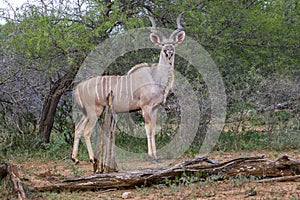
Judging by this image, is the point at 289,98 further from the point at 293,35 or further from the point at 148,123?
the point at 148,123

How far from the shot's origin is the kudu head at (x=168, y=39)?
22.5 ft

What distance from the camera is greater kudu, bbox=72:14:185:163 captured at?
685 cm

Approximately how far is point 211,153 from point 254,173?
93.8 inches

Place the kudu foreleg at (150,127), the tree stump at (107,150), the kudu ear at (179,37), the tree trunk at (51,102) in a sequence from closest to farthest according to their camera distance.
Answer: the tree stump at (107,150) < the kudu foreleg at (150,127) < the kudu ear at (179,37) < the tree trunk at (51,102)

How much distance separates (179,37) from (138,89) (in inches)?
Answer: 37.7

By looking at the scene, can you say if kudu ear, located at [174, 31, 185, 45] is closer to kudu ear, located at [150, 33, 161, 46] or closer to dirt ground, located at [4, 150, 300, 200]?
kudu ear, located at [150, 33, 161, 46]

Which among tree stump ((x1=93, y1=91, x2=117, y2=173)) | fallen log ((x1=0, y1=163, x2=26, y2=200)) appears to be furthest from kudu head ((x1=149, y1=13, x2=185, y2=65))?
fallen log ((x1=0, y1=163, x2=26, y2=200))

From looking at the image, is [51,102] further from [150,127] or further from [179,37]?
[179,37]

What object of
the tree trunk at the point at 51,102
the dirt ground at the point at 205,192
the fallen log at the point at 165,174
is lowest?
the dirt ground at the point at 205,192

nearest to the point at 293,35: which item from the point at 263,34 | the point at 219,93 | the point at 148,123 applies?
the point at 263,34

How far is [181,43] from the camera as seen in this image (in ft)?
24.1

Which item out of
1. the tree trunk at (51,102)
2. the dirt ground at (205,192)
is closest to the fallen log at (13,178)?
the dirt ground at (205,192)

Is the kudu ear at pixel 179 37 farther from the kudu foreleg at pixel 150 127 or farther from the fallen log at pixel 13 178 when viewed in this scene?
the fallen log at pixel 13 178

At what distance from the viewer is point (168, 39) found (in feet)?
23.1
